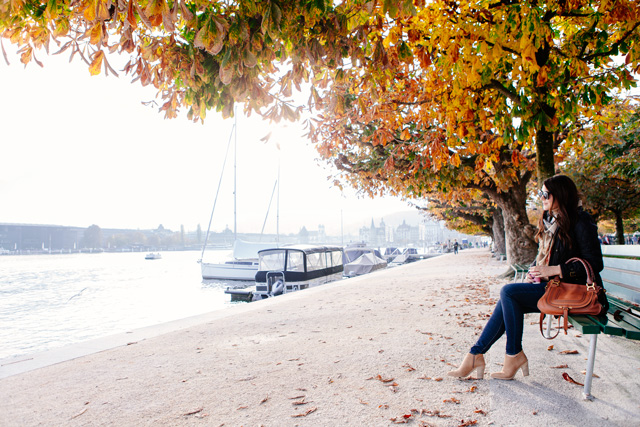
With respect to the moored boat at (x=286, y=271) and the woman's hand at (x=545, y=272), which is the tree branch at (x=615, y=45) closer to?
the woman's hand at (x=545, y=272)

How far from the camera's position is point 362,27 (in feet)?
11.9

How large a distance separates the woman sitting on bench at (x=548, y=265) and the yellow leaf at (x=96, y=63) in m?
3.92

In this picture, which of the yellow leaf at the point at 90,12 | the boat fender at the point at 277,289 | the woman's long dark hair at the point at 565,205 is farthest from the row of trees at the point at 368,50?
the boat fender at the point at 277,289

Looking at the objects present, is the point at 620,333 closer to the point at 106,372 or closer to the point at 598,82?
the point at 598,82

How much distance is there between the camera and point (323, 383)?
3.88 meters

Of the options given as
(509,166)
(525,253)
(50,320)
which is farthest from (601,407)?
(50,320)

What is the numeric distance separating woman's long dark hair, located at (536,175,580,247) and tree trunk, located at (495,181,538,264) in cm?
933

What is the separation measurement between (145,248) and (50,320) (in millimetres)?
180023

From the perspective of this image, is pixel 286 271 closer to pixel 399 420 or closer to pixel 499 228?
pixel 499 228

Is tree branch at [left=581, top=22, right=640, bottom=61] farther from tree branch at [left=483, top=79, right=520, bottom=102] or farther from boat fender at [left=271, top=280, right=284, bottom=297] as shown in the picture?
boat fender at [left=271, top=280, right=284, bottom=297]

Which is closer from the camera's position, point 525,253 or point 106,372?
point 106,372

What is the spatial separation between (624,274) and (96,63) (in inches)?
243

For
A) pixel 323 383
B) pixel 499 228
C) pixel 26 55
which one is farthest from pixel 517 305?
pixel 499 228

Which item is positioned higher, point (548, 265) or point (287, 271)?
point (548, 265)
